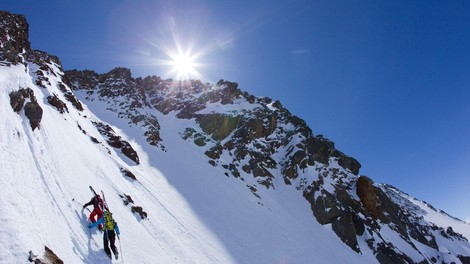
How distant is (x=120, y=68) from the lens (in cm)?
9012

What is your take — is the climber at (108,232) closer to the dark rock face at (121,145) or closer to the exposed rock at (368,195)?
the dark rock face at (121,145)

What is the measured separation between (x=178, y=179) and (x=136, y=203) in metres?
17.1

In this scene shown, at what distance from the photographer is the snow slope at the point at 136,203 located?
11.0 m

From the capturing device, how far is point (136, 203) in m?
21.6

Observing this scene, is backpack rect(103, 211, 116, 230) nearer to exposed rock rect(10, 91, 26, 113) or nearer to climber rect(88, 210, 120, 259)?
climber rect(88, 210, 120, 259)

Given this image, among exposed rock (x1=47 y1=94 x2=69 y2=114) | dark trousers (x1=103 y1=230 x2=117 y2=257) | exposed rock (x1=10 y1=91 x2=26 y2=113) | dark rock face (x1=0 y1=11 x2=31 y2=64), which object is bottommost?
dark trousers (x1=103 y1=230 x2=117 y2=257)

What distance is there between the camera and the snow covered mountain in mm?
12867

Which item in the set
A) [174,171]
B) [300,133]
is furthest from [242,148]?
[174,171]

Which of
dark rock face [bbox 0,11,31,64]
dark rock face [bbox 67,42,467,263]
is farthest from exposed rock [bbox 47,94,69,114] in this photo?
Result: dark rock face [bbox 67,42,467,263]

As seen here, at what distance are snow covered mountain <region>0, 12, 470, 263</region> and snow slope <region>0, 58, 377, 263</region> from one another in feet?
0.31

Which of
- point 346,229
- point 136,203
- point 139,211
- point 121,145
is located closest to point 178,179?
point 121,145

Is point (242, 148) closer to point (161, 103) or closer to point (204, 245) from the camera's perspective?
point (161, 103)

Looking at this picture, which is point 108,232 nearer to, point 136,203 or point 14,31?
point 136,203

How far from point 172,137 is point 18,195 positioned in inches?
1971
